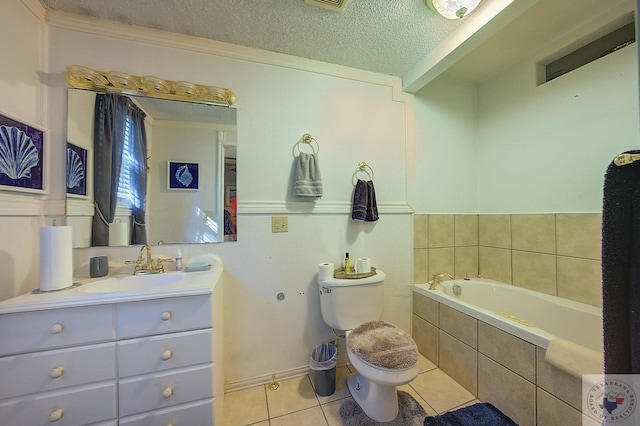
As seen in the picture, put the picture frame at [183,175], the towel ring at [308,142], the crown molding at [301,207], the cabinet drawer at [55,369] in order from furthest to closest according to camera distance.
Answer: the towel ring at [308,142], the crown molding at [301,207], the picture frame at [183,175], the cabinet drawer at [55,369]

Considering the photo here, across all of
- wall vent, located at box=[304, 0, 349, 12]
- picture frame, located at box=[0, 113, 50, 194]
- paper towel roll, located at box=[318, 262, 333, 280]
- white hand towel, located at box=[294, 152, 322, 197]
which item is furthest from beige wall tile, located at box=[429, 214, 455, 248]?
picture frame, located at box=[0, 113, 50, 194]

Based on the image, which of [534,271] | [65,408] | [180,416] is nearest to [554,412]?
[534,271]

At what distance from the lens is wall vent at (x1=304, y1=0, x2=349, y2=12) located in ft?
3.94

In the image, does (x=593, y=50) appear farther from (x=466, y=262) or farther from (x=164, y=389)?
(x=164, y=389)

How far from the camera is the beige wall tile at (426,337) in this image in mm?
1744

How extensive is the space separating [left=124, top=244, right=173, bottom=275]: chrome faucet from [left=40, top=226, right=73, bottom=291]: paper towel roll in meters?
0.27

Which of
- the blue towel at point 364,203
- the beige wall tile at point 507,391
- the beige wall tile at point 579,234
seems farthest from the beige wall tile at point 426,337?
the beige wall tile at point 579,234

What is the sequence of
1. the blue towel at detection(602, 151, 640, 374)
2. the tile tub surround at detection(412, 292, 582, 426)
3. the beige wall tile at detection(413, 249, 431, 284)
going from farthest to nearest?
the beige wall tile at detection(413, 249, 431, 284)
the tile tub surround at detection(412, 292, 582, 426)
the blue towel at detection(602, 151, 640, 374)

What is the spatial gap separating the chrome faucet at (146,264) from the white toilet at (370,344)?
0.94 metres

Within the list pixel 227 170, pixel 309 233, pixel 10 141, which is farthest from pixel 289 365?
pixel 10 141

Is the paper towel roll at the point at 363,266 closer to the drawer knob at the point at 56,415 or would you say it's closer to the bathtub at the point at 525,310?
the bathtub at the point at 525,310

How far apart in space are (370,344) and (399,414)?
0.44 meters

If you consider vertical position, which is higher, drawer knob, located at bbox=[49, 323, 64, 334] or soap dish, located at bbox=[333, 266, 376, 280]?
soap dish, located at bbox=[333, 266, 376, 280]

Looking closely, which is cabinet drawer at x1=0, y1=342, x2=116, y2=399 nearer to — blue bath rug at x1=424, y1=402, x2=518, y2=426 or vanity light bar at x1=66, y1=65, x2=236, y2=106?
vanity light bar at x1=66, y1=65, x2=236, y2=106
